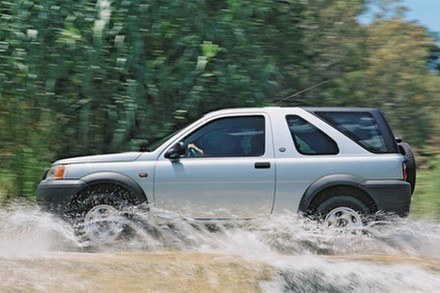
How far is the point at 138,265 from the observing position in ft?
19.7

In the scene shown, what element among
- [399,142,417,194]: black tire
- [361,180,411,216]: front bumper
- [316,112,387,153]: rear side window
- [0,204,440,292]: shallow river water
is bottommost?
[0,204,440,292]: shallow river water

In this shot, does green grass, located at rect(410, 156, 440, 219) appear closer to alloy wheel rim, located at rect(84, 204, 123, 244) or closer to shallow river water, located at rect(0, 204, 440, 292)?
shallow river water, located at rect(0, 204, 440, 292)

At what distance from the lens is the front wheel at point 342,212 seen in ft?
22.8

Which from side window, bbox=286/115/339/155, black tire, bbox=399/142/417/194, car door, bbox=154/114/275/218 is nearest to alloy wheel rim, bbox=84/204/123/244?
car door, bbox=154/114/275/218

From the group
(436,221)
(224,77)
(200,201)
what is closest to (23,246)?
(200,201)

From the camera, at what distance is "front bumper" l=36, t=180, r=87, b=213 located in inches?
276

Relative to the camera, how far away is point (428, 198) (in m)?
8.47

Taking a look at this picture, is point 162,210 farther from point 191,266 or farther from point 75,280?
point 75,280

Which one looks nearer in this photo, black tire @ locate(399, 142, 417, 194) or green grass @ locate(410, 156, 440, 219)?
black tire @ locate(399, 142, 417, 194)

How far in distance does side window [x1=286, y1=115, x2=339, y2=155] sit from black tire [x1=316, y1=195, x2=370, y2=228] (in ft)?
1.71

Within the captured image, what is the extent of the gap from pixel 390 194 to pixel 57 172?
140 inches

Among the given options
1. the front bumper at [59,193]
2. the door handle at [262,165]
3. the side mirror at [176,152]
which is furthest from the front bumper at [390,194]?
the front bumper at [59,193]

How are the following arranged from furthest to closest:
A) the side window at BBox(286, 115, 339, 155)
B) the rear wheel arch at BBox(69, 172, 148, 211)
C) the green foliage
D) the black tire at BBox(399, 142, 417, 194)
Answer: the green foliage, the black tire at BBox(399, 142, 417, 194), the side window at BBox(286, 115, 339, 155), the rear wheel arch at BBox(69, 172, 148, 211)

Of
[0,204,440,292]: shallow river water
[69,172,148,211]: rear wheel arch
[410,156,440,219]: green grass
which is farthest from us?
[410,156,440,219]: green grass
